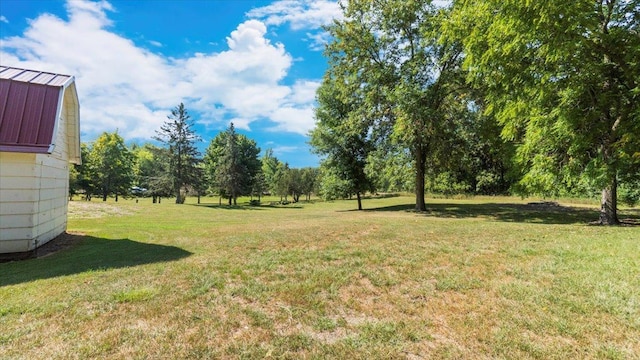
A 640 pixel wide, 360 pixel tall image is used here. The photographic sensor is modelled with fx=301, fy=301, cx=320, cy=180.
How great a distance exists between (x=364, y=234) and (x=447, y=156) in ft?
41.5

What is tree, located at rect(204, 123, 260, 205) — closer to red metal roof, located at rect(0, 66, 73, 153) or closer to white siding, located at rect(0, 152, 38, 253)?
red metal roof, located at rect(0, 66, 73, 153)

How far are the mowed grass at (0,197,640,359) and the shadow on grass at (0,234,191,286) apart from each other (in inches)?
2.9

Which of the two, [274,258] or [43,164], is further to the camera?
[43,164]

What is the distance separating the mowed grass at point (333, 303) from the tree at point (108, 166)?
4199cm

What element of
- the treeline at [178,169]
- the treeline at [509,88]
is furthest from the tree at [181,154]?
the treeline at [509,88]

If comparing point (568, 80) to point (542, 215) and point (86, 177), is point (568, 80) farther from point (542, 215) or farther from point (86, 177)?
point (86, 177)

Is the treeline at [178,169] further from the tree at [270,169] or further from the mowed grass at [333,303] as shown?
the mowed grass at [333,303]

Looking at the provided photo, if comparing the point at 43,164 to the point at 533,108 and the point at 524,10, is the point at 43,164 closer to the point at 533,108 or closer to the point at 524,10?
the point at 524,10

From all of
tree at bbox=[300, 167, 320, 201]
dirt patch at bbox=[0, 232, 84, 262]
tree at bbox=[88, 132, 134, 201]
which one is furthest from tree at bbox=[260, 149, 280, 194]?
dirt patch at bbox=[0, 232, 84, 262]

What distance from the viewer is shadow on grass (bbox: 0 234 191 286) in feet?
20.6

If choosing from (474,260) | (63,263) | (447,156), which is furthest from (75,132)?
(447,156)

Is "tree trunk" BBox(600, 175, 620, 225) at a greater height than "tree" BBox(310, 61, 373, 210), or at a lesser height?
lesser

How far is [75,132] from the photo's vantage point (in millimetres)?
12469

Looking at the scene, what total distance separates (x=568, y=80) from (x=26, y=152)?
1762 cm
